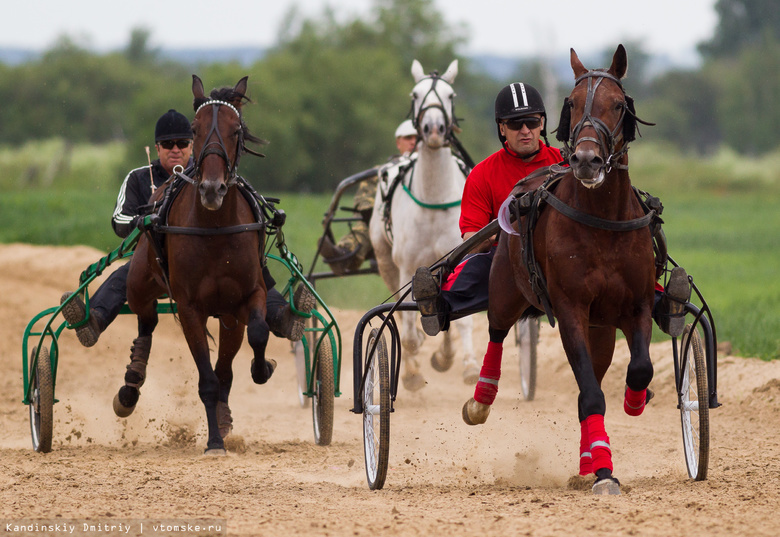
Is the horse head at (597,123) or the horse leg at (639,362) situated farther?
the horse leg at (639,362)

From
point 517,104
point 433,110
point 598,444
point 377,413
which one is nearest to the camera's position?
point 598,444

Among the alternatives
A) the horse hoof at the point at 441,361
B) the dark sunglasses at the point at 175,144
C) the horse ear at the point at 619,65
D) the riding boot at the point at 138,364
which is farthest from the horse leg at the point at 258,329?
the horse ear at the point at 619,65

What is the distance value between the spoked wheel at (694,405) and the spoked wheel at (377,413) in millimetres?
1553

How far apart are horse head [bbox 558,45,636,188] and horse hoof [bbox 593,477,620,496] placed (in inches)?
53.2

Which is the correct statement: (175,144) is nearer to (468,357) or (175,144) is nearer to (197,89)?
(197,89)

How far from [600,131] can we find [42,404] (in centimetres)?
457

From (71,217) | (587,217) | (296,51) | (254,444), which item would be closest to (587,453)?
(587,217)

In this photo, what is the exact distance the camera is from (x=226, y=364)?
7.65 m

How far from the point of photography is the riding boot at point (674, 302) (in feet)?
17.5

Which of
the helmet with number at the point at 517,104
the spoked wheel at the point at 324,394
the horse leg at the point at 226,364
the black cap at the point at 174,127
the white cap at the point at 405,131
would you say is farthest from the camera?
the white cap at the point at 405,131

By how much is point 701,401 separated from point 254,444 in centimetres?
352

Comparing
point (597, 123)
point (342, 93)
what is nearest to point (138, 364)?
point (597, 123)

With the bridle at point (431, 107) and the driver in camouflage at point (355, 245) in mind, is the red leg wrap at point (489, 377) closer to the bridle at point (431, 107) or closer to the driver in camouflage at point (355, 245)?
the bridle at point (431, 107)

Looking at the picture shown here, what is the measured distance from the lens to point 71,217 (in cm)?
2266
